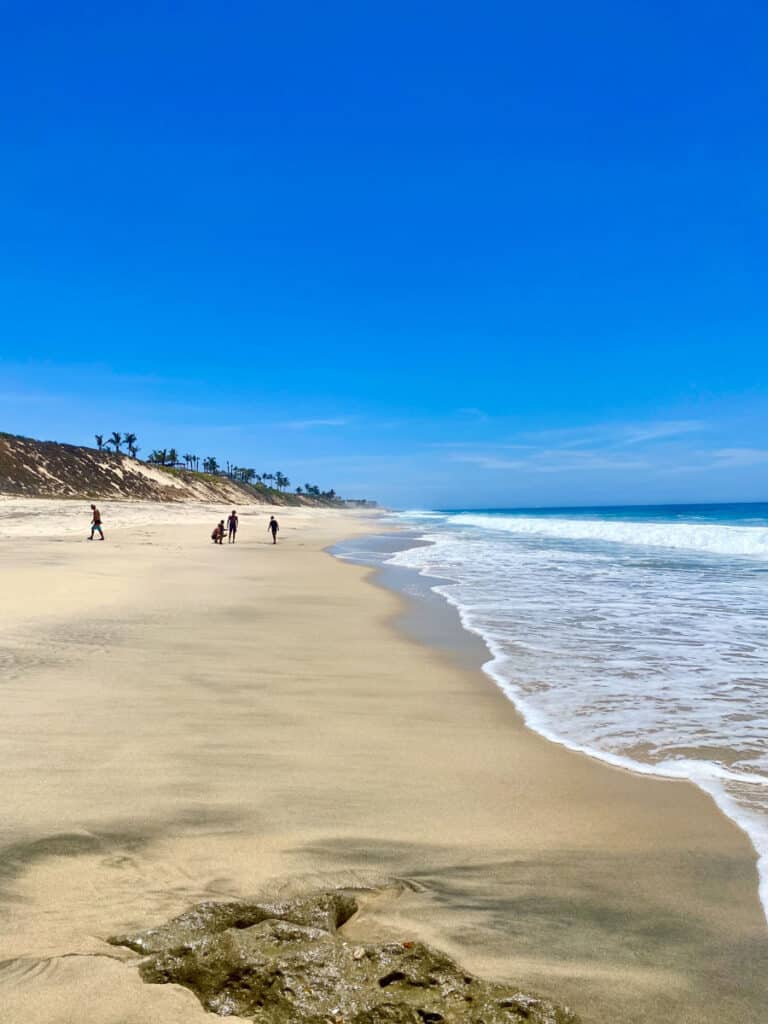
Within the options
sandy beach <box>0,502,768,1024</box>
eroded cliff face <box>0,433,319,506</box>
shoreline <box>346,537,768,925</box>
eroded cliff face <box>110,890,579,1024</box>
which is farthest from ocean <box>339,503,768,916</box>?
eroded cliff face <box>0,433,319,506</box>

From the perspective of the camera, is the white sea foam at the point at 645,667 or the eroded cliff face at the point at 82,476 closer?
the white sea foam at the point at 645,667

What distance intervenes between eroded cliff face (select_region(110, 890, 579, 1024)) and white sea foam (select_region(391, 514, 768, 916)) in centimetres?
169

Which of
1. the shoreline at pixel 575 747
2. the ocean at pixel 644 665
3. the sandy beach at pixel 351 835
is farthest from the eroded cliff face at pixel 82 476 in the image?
the sandy beach at pixel 351 835

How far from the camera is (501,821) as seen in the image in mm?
3805

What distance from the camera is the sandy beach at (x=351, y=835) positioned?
7.95 feet

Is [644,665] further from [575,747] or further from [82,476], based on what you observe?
[82,476]

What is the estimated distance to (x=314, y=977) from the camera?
86.6 inches

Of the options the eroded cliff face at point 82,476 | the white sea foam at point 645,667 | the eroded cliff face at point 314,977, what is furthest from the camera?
the eroded cliff face at point 82,476

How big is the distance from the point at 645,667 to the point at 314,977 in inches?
254

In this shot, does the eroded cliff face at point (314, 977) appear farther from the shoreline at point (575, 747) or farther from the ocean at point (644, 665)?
the ocean at point (644, 665)

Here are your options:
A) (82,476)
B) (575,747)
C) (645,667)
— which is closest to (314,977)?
(575,747)

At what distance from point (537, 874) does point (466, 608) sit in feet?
Result: 31.0

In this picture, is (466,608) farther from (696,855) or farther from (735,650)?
(696,855)

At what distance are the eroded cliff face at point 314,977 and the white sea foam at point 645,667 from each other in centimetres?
169
